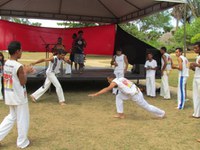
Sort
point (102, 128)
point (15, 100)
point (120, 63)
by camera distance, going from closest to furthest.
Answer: point (15, 100) < point (102, 128) < point (120, 63)

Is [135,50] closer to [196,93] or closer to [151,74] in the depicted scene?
[151,74]

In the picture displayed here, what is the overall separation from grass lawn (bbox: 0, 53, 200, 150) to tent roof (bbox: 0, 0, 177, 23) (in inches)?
244

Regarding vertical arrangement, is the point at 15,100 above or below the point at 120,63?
below

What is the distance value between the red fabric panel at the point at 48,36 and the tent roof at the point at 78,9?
1104 mm

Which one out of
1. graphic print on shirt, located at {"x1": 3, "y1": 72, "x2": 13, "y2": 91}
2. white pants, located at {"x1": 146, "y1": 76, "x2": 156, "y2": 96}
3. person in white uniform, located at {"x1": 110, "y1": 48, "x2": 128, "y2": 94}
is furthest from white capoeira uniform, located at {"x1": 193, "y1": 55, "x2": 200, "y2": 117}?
graphic print on shirt, located at {"x1": 3, "y1": 72, "x2": 13, "y2": 91}

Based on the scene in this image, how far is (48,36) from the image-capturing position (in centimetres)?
1441

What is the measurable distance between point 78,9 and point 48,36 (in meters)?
2.19

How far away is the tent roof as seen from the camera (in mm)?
13938

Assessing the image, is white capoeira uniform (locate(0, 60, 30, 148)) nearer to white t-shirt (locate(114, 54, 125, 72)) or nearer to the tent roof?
white t-shirt (locate(114, 54, 125, 72))

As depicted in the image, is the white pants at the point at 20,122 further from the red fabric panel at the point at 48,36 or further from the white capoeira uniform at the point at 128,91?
the red fabric panel at the point at 48,36

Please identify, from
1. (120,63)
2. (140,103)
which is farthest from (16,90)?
(120,63)

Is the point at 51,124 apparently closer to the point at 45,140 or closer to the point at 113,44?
the point at 45,140

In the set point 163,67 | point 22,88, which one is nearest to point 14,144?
point 22,88

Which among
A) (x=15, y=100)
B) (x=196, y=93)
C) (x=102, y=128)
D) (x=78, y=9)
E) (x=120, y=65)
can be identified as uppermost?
(x=78, y=9)
